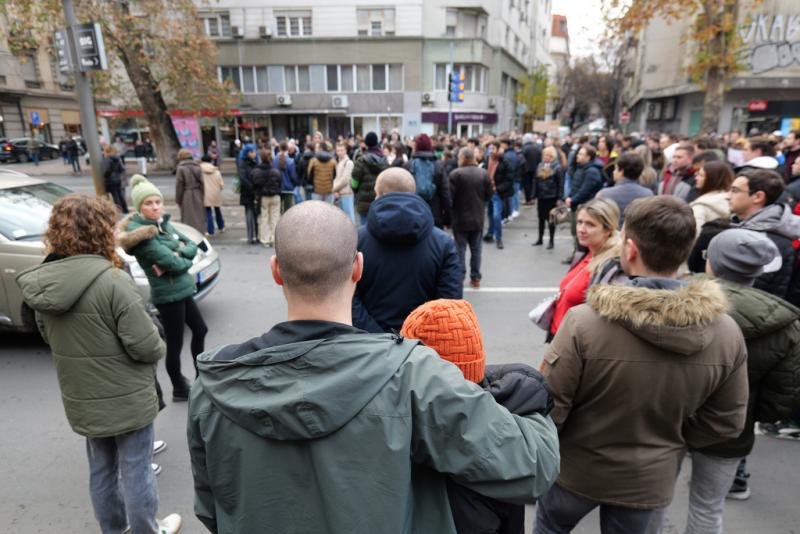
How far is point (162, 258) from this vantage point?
372 cm

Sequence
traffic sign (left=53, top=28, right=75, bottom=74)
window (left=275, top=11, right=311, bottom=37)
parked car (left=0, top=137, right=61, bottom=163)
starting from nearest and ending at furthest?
traffic sign (left=53, top=28, right=75, bottom=74) < parked car (left=0, top=137, right=61, bottom=163) < window (left=275, top=11, right=311, bottom=37)

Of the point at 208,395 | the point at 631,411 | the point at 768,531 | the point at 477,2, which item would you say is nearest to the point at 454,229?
the point at 768,531

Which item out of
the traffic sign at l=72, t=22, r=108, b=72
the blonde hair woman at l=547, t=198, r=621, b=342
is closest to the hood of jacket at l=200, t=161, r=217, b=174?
the traffic sign at l=72, t=22, r=108, b=72

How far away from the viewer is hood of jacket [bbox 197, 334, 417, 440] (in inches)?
42.6

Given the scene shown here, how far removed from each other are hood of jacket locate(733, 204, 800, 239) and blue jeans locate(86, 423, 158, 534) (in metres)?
4.10

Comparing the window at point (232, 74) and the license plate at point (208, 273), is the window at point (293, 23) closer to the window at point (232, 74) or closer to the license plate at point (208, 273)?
the window at point (232, 74)

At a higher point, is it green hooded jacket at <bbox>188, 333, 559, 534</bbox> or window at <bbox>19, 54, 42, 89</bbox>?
window at <bbox>19, 54, 42, 89</bbox>

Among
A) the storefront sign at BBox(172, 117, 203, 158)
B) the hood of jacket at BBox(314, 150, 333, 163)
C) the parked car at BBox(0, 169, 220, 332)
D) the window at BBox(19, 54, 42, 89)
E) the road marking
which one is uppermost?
the window at BBox(19, 54, 42, 89)

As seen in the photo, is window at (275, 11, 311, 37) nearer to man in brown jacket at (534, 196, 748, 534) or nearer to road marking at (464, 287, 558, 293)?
road marking at (464, 287, 558, 293)

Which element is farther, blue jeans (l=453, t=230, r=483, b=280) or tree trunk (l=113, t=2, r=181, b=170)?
tree trunk (l=113, t=2, r=181, b=170)

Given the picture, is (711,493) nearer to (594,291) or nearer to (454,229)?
(594,291)

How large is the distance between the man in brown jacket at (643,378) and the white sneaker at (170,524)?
7.13ft

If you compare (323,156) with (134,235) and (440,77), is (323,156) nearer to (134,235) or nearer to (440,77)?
(134,235)

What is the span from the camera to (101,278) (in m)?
2.45
